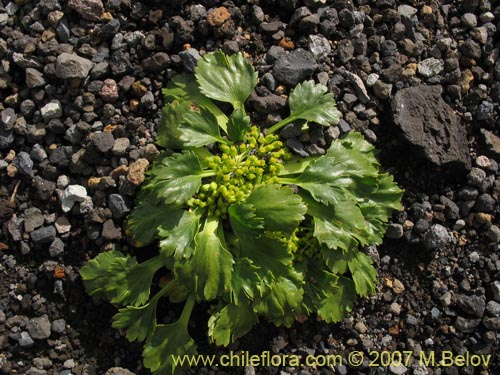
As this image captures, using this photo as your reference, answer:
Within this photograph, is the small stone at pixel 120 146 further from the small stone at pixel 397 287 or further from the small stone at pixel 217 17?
Result: the small stone at pixel 397 287

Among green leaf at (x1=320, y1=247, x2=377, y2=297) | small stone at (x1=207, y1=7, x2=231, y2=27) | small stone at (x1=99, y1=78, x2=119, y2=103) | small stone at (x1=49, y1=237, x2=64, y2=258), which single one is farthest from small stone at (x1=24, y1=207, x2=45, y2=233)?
green leaf at (x1=320, y1=247, x2=377, y2=297)

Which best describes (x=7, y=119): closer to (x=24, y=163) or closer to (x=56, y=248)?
(x=24, y=163)

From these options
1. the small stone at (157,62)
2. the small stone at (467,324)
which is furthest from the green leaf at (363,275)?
the small stone at (157,62)

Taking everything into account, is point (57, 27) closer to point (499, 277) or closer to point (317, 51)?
point (317, 51)

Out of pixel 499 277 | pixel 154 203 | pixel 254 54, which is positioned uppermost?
pixel 254 54

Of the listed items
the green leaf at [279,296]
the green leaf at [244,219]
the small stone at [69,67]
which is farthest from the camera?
the small stone at [69,67]

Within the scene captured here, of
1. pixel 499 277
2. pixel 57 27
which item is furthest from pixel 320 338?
pixel 57 27
